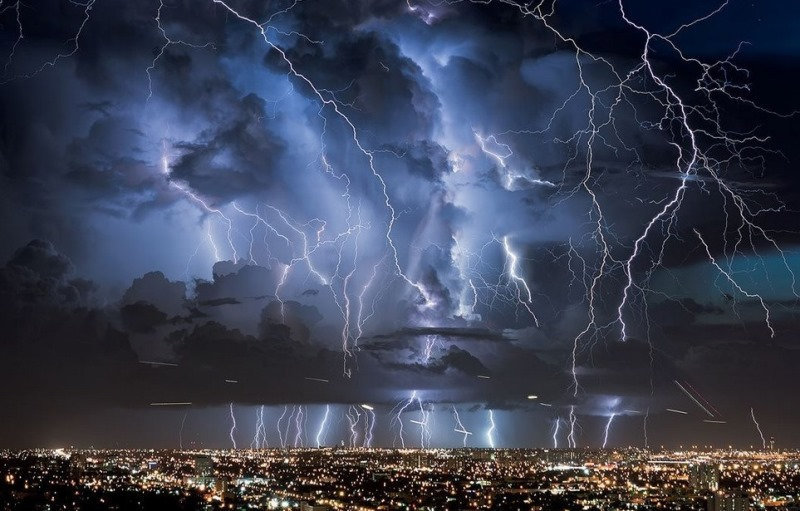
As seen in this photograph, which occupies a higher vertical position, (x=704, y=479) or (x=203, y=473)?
(x=203, y=473)

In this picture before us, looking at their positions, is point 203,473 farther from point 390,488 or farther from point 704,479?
point 704,479

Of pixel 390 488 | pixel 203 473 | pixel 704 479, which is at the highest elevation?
Result: pixel 203 473

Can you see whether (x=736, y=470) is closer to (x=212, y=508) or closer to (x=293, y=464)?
(x=293, y=464)

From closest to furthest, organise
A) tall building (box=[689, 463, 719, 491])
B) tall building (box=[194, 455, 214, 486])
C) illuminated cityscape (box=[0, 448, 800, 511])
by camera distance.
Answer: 1. illuminated cityscape (box=[0, 448, 800, 511])
2. tall building (box=[689, 463, 719, 491])
3. tall building (box=[194, 455, 214, 486])

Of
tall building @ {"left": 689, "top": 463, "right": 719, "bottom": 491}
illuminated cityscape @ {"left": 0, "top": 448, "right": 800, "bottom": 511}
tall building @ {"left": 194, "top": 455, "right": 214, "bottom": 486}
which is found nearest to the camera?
illuminated cityscape @ {"left": 0, "top": 448, "right": 800, "bottom": 511}

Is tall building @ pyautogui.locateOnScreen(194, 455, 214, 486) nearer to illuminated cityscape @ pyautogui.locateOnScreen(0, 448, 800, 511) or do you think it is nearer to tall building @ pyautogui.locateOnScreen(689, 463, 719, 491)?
illuminated cityscape @ pyautogui.locateOnScreen(0, 448, 800, 511)

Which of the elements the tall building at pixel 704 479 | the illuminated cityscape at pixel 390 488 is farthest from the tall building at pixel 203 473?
the tall building at pixel 704 479

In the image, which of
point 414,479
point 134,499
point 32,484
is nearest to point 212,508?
point 134,499

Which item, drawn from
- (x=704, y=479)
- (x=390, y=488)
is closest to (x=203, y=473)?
(x=390, y=488)

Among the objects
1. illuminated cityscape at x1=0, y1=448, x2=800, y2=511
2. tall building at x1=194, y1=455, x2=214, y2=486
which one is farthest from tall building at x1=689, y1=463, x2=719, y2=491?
tall building at x1=194, y1=455, x2=214, y2=486
